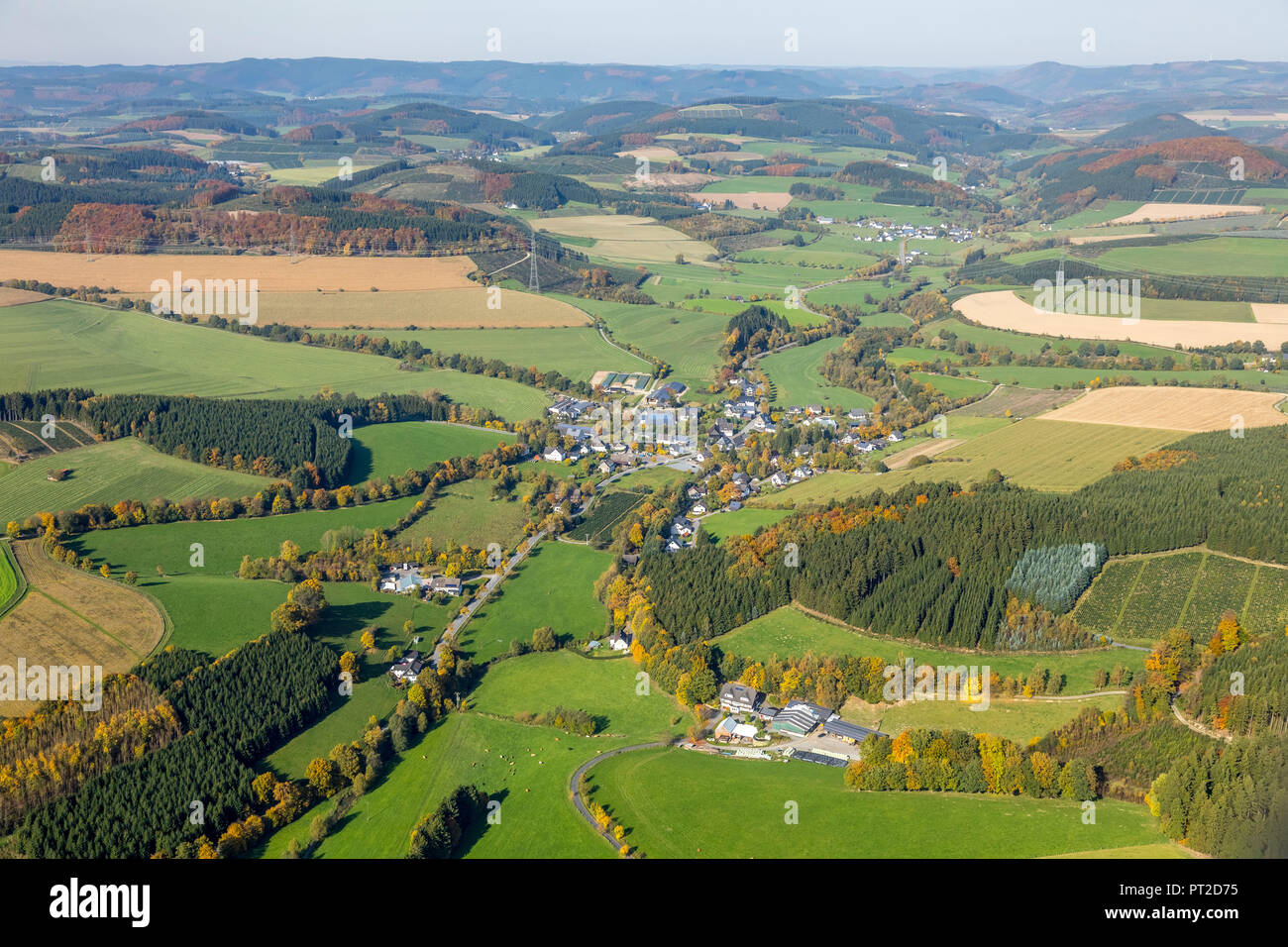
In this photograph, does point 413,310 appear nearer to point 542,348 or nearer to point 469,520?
point 542,348

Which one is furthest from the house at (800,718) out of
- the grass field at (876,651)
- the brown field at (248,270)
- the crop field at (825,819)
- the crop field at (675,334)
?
the brown field at (248,270)

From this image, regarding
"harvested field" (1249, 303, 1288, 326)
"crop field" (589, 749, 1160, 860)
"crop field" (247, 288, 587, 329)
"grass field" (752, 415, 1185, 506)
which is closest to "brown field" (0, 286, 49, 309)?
"crop field" (247, 288, 587, 329)

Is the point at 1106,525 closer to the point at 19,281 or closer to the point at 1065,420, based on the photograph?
the point at 1065,420

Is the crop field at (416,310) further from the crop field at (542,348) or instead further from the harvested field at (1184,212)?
the harvested field at (1184,212)

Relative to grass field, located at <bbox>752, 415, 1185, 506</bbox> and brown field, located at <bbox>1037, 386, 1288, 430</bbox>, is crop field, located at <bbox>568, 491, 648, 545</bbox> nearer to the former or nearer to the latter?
grass field, located at <bbox>752, 415, 1185, 506</bbox>

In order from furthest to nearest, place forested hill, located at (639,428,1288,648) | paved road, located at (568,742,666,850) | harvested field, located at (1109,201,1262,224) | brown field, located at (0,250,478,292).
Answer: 1. harvested field, located at (1109,201,1262,224)
2. brown field, located at (0,250,478,292)
3. forested hill, located at (639,428,1288,648)
4. paved road, located at (568,742,666,850)

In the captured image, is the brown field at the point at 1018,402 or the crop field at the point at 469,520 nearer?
the crop field at the point at 469,520

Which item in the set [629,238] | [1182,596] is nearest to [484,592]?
[1182,596]
